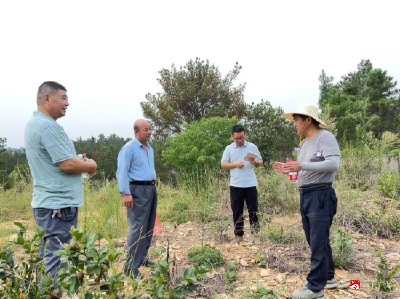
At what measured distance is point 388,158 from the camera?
8.88m

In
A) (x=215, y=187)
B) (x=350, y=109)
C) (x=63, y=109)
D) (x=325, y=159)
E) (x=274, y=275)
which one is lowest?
(x=274, y=275)

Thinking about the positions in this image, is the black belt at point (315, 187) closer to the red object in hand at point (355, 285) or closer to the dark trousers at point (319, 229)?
the dark trousers at point (319, 229)

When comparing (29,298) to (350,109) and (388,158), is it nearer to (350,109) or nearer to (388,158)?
(388,158)

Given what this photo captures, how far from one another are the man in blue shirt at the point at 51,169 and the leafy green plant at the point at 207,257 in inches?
65.5

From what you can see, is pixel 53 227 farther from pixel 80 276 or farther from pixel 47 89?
pixel 80 276

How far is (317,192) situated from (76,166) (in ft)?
7.25

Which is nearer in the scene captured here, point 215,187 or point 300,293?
point 300,293

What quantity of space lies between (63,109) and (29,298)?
165 centimetres

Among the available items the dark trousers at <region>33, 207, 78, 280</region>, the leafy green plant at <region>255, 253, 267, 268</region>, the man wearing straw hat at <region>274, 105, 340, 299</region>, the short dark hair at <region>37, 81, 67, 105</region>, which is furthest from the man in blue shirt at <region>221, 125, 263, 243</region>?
the short dark hair at <region>37, 81, 67, 105</region>

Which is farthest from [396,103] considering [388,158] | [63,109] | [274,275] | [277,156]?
[63,109]

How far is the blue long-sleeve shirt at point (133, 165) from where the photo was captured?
3492mm

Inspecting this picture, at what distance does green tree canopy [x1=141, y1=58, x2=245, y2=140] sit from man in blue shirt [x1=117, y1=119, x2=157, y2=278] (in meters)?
15.3

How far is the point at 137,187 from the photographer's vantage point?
3592 millimetres

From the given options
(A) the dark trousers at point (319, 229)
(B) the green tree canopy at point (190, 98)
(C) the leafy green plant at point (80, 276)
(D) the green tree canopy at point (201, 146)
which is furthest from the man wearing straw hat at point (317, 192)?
(B) the green tree canopy at point (190, 98)
